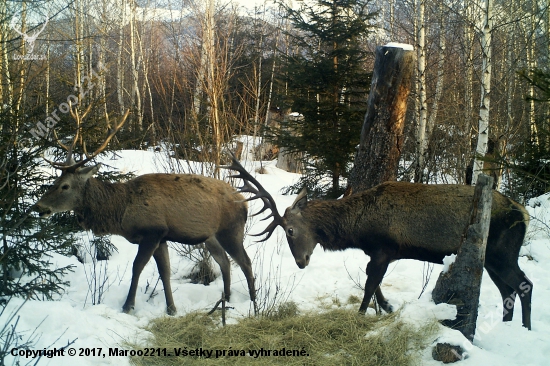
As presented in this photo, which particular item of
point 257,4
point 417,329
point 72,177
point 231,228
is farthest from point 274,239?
point 257,4

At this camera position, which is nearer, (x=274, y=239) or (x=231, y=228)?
(x=231, y=228)

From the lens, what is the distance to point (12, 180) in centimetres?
532

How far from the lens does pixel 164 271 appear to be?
223 inches

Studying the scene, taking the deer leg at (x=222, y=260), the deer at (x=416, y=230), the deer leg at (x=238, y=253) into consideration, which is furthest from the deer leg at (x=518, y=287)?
the deer leg at (x=222, y=260)

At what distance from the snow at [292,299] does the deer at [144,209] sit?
515mm

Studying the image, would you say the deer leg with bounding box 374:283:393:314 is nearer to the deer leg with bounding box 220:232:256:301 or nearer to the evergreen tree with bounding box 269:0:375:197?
the deer leg with bounding box 220:232:256:301

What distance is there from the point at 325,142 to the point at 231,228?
5246 millimetres

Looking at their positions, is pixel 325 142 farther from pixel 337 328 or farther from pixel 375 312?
pixel 337 328

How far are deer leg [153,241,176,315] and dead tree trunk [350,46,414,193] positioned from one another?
109 inches

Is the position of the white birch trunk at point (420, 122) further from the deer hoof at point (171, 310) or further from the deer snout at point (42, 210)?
the deer snout at point (42, 210)

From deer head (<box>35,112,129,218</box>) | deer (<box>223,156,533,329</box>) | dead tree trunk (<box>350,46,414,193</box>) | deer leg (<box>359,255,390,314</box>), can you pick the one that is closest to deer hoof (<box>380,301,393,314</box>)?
deer (<box>223,156,533,329</box>)

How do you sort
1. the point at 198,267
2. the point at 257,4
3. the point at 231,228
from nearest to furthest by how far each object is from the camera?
the point at 231,228, the point at 198,267, the point at 257,4

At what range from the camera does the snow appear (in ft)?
12.3

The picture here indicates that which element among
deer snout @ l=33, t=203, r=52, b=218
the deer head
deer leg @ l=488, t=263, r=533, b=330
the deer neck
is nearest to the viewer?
deer leg @ l=488, t=263, r=533, b=330
